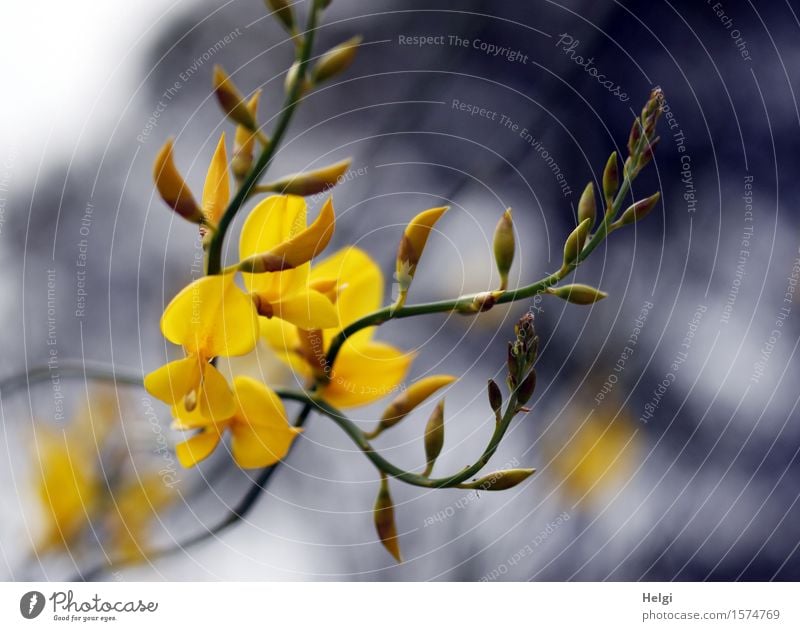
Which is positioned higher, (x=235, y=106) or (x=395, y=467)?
(x=235, y=106)

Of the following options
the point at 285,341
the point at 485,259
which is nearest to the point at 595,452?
the point at 485,259

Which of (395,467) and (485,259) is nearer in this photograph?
(395,467)

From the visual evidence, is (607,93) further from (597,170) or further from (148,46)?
(148,46)

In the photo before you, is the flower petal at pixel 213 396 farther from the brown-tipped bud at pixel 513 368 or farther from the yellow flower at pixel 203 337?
the brown-tipped bud at pixel 513 368

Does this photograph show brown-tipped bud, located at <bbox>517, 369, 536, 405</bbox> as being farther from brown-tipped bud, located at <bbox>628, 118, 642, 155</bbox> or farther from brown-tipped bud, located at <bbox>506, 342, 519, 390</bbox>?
brown-tipped bud, located at <bbox>628, 118, 642, 155</bbox>

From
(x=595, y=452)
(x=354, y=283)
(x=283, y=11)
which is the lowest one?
(x=595, y=452)

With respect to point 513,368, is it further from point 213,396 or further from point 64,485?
point 64,485

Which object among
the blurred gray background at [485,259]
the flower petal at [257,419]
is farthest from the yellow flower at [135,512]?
the flower petal at [257,419]

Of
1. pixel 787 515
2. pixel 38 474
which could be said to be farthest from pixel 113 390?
pixel 787 515
